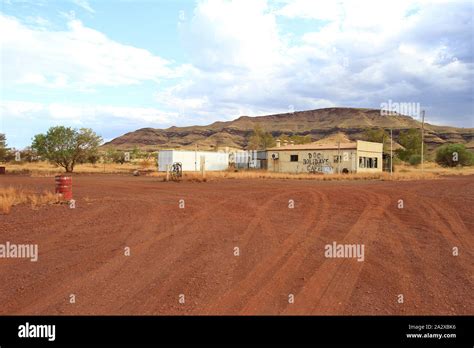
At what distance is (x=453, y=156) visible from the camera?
237 feet

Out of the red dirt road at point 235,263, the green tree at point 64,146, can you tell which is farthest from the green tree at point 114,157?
the red dirt road at point 235,263

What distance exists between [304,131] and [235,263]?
15830cm

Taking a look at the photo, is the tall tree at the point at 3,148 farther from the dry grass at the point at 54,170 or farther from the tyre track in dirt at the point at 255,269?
the tyre track in dirt at the point at 255,269

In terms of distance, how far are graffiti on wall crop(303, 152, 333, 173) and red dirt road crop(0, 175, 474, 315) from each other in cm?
3697

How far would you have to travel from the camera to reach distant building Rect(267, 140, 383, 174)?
161ft

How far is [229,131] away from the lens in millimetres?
171875

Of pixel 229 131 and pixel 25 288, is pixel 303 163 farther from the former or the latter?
pixel 229 131

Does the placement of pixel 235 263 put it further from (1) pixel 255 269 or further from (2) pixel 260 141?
(2) pixel 260 141

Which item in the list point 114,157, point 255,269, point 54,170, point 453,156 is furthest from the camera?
point 114,157

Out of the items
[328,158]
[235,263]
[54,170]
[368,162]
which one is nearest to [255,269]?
[235,263]

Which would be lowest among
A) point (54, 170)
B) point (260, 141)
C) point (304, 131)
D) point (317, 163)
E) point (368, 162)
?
point (54, 170)

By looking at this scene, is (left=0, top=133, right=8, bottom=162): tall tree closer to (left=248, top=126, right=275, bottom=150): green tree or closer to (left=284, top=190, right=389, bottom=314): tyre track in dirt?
(left=248, top=126, right=275, bottom=150): green tree

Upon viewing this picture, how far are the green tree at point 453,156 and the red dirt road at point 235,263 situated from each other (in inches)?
2721
